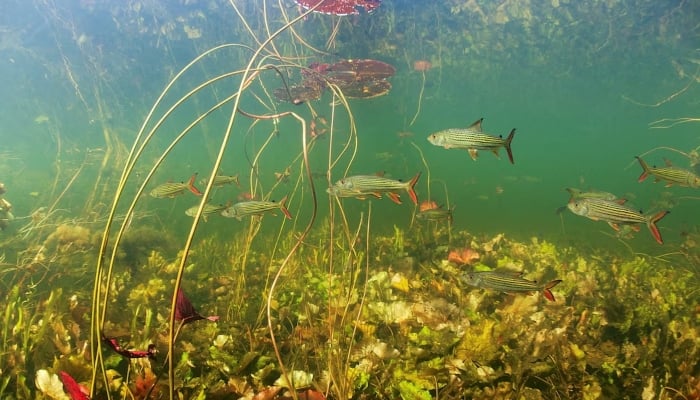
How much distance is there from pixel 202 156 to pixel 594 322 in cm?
7129

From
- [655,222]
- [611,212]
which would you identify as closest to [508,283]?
[611,212]

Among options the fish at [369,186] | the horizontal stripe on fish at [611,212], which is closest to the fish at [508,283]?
the fish at [369,186]

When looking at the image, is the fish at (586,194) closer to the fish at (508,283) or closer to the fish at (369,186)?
the fish at (508,283)

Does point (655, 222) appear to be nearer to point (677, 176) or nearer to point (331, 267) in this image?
point (677, 176)

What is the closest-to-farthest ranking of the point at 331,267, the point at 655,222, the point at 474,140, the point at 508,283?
1. the point at 331,267
2. the point at 508,283
3. the point at 655,222
4. the point at 474,140

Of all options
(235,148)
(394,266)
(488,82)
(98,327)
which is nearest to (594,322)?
(394,266)

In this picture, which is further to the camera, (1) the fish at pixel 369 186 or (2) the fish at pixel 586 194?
(2) the fish at pixel 586 194

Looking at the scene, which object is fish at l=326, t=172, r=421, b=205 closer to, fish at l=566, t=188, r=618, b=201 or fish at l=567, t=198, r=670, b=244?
fish at l=567, t=198, r=670, b=244

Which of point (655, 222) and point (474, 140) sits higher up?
point (474, 140)

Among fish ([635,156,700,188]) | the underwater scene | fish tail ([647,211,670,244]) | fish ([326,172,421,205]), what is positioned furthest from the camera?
fish ([635,156,700,188])

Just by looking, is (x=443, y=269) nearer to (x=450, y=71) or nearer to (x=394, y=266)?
(x=394, y=266)

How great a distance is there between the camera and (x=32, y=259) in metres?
6.02

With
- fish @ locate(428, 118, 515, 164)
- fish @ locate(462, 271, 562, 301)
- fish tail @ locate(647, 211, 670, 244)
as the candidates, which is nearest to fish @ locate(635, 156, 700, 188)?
fish tail @ locate(647, 211, 670, 244)

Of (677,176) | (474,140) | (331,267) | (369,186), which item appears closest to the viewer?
(331,267)
